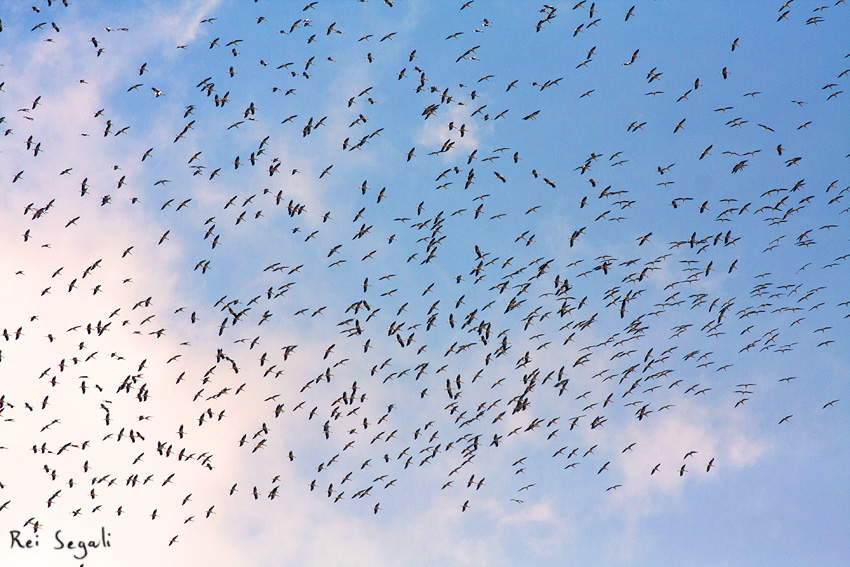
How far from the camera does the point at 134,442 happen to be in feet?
250

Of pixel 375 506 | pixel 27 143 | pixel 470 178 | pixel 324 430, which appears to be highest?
pixel 27 143

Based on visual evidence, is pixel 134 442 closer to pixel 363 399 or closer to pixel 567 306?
pixel 363 399

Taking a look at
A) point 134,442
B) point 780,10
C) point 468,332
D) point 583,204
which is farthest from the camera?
point 134,442

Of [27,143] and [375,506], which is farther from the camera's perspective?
[375,506]

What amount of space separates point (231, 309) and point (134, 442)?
13209 mm

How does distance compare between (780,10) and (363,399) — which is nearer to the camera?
(780,10)

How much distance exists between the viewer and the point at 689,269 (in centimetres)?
7369

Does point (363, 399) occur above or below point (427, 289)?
below

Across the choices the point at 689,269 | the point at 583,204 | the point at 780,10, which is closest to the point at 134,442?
the point at 583,204

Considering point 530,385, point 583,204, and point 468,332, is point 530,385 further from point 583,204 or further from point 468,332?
point 583,204

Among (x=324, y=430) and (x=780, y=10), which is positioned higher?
(x=780, y=10)

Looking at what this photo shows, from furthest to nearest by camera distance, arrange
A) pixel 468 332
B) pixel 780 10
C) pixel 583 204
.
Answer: pixel 468 332 → pixel 583 204 → pixel 780 10

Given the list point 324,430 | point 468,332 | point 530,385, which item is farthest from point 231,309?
point 530,385

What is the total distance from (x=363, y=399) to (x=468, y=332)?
39.9 feet
